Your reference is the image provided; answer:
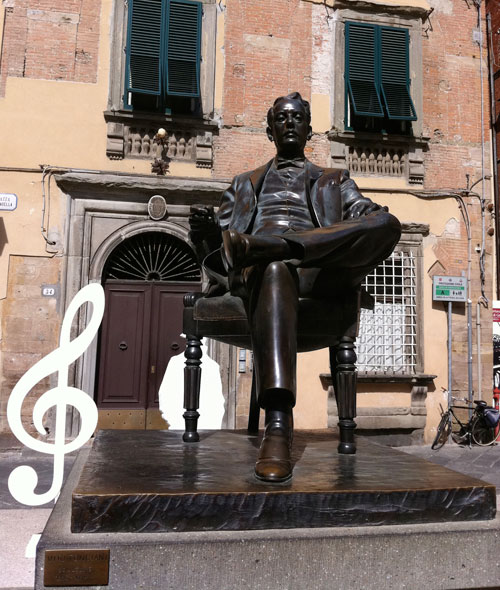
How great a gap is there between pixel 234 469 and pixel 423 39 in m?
10.6

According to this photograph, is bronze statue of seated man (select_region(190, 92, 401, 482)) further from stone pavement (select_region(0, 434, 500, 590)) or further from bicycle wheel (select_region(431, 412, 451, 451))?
bicycle wheel (select_region(431, 412, 451, 451))

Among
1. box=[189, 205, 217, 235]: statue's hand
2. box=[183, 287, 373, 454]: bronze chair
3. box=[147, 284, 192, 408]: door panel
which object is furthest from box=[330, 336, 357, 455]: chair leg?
box=[147, 284, 192, 408]: door panel

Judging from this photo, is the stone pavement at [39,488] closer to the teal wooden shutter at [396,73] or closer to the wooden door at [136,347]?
the wooden door at [136,347]

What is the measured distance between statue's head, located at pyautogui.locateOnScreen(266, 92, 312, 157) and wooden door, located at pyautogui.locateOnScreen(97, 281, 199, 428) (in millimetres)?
7141

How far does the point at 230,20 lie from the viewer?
1029 cm

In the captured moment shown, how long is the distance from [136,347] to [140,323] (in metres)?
0.38

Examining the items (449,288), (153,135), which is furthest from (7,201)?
(449,288)

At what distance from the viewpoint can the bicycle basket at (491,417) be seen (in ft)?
32.3

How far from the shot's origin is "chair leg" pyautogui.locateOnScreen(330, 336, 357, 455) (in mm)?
2689

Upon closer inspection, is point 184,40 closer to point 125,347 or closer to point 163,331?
point 163,331

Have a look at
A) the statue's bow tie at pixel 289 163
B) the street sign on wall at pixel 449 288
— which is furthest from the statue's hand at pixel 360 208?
the street sign on wall at pixel 449 288

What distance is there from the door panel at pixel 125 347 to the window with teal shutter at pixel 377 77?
4.55 metres

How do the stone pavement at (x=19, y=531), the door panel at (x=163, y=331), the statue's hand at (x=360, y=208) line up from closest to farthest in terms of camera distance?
1. the statue's hand at (x=360, y=208)
2. the stone pavement at (x=19, y=531)
3. the door panel at (x=163, y=331)

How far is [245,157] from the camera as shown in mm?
10148
